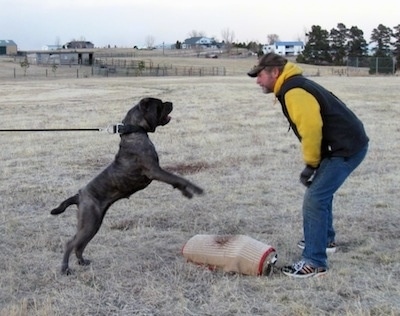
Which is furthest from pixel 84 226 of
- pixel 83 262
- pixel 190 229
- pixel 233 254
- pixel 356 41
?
pixel 356 41

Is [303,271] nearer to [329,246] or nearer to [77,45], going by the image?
[329,246]

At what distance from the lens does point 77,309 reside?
4695 millimetres

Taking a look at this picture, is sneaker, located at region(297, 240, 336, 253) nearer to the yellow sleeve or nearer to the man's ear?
the yellow sleeve

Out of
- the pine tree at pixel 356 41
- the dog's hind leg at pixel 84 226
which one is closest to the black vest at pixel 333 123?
the dog's hind leg at pixel 84 226

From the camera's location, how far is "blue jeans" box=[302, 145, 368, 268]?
16.8 feet

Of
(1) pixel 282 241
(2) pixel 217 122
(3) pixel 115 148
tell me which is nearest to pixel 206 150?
(3) pixel 115 148

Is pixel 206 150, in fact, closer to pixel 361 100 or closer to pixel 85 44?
pixel 361 100

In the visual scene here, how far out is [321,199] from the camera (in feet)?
16.9

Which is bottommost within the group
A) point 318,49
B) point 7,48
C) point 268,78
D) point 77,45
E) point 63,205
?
point 63,205

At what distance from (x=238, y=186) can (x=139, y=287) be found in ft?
13.5

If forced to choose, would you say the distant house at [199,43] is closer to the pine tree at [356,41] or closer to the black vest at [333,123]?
the pine tree at [356,41]

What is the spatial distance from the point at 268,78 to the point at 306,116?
488 millimetres

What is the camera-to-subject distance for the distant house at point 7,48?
137550 millimetres

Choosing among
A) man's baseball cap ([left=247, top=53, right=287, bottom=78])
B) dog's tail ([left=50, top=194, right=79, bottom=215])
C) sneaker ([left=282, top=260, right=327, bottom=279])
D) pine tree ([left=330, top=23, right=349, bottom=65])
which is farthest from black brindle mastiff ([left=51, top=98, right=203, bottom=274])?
pine tree ([left=330, top=23, right=349, bottom=65])
